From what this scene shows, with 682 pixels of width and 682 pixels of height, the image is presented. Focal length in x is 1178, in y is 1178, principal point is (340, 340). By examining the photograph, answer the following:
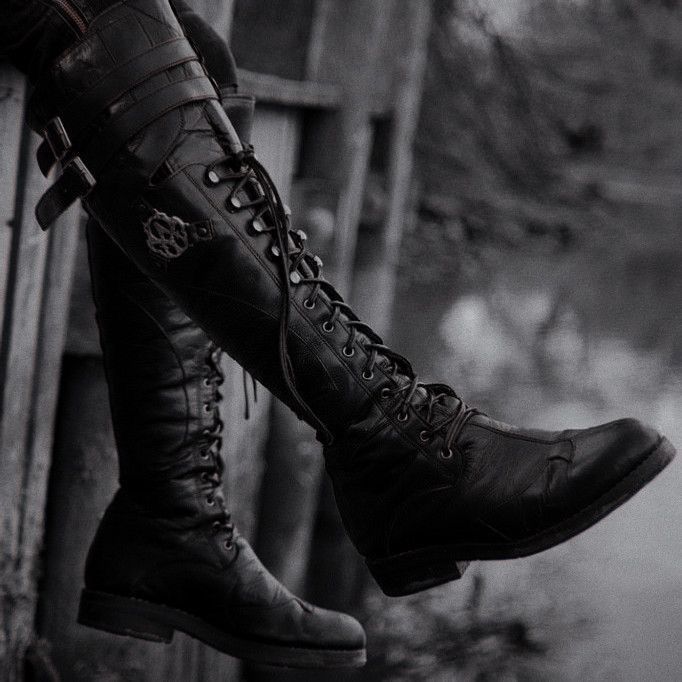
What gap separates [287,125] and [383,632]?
2.05 metres

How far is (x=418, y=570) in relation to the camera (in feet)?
5.56

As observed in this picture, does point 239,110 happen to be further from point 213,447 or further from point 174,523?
point 174,523

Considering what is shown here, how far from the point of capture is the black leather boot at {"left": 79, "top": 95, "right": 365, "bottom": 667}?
69.9 inches

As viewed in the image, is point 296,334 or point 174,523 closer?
point 296,334

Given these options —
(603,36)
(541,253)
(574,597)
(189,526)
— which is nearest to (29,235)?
(189,526)

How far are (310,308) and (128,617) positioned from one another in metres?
0.63

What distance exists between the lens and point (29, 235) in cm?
199

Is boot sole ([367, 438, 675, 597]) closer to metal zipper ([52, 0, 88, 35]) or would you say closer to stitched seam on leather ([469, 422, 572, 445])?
stitched seam on leather ([469, 422, 572, 445])

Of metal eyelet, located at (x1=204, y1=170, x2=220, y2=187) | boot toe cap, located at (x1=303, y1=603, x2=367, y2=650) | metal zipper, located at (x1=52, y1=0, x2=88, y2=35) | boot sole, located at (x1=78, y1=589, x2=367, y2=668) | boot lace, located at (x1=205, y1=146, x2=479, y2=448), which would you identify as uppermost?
metal zipper, located at (x1=52, y1=0, x2=88, y2=35)

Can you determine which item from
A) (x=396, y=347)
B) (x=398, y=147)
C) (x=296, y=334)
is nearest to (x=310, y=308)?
(x=296, y=334)

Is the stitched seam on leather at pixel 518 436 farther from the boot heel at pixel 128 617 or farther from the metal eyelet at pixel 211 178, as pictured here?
the boot heel at pixel 128 617

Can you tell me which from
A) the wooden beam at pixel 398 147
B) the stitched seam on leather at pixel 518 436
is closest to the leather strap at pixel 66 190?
the stitched seam on leather at pixel 518 436

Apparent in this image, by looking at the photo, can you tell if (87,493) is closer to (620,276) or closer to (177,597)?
(177,597)

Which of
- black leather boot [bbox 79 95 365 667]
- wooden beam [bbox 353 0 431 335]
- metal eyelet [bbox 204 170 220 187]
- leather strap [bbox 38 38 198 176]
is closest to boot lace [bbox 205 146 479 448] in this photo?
metal eyelet [bbox 204 170 220 187]
